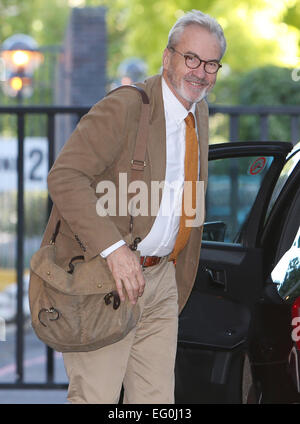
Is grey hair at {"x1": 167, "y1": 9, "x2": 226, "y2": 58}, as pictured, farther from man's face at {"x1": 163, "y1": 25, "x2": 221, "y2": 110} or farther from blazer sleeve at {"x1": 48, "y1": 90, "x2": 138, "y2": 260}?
blazer sleeve at {"x1": 48, "y1": 90, "x2": 138, "y2": 260}

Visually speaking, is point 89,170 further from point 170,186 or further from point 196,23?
point 196,23

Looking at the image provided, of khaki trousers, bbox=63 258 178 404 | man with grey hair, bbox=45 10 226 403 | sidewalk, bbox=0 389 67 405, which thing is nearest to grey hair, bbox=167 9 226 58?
man with grey hair, bbox=45 10 226 403

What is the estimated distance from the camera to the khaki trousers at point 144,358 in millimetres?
3252

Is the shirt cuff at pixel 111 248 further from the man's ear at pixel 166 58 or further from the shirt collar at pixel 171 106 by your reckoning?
the man's ear at pixel 166 58

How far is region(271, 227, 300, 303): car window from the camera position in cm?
325

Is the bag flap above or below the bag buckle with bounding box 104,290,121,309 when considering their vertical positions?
above

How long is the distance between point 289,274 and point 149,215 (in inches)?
20.6

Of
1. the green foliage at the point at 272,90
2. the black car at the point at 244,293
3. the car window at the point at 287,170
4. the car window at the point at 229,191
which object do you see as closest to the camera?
the black car at the point at 244,293

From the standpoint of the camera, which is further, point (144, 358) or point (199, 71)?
point (144, 358)

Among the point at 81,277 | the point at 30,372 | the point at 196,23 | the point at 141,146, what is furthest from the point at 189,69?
the point at 30,372

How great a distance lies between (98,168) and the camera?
10.2 feet

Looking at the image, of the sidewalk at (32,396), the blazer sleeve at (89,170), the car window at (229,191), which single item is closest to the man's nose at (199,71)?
the blazer sleeve at (89,170)

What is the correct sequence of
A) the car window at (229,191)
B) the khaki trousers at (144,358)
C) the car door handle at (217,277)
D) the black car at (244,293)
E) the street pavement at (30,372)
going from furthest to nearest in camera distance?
the car window at (229,191) → the street pavement at (30,372) → the car door handle at (217,277) → the black car at (244,293) → the khaki trousers at (144,358)

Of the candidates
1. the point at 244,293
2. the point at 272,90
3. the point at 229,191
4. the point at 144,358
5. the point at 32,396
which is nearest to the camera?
the point at 144,358
